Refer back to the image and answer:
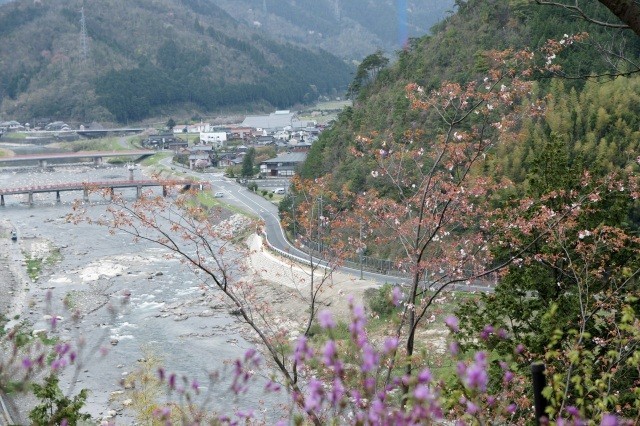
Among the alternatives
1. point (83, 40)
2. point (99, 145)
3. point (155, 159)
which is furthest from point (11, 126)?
point (155, 159)

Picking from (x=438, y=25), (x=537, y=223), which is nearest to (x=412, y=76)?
(x=438, y=25)

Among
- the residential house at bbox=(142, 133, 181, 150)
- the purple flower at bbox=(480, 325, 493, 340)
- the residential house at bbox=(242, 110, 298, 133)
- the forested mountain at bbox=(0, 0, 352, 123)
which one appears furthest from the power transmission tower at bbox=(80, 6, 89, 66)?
the purple flower at bbox=(480, 325, 493, 340)

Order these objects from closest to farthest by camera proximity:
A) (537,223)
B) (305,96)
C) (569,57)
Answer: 1. (537,223)
2. (569,57)
3. (305,96)

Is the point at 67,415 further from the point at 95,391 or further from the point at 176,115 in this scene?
the point at 176,115

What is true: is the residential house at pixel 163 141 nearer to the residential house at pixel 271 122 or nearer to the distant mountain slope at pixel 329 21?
the residential house at pixel 271 122

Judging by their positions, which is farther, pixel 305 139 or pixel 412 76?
pixel 305 139

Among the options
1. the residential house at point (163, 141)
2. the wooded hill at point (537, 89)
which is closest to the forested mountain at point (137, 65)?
the residential house at point (163, 141)
